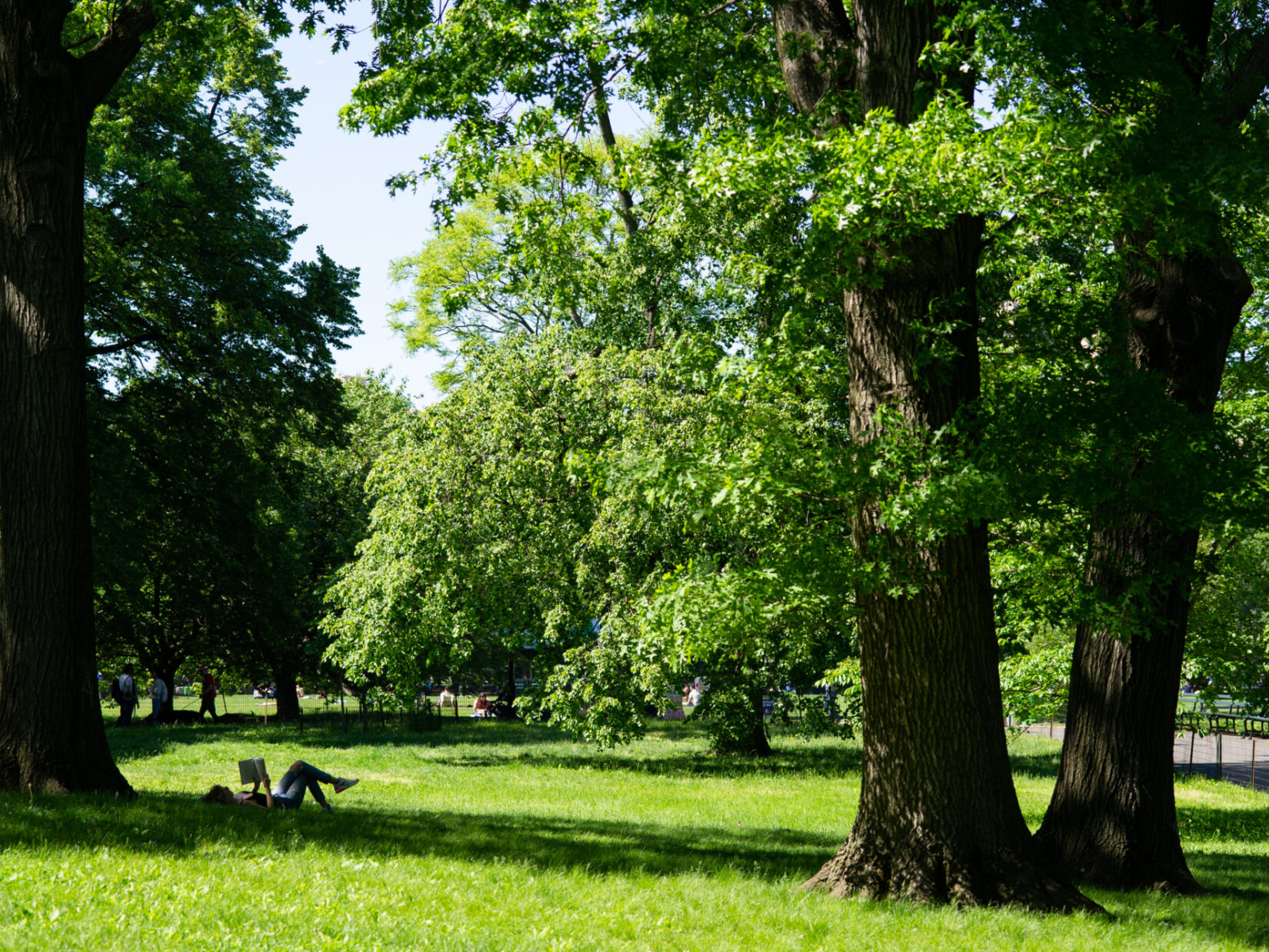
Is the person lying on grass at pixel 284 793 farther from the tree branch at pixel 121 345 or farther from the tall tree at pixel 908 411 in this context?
the tree branch at pixel 121 345

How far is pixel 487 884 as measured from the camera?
750 centimetres

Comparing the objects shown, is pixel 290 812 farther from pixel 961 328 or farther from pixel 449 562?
pixel 449 562

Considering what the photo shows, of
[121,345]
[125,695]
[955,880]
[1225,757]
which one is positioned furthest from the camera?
[125,695]

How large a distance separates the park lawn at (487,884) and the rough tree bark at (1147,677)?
64 cm

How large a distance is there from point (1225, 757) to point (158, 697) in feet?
101

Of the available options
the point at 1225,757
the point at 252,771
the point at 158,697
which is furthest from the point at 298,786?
the point at 1225,757

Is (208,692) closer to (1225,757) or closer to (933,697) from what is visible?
(1225,757)

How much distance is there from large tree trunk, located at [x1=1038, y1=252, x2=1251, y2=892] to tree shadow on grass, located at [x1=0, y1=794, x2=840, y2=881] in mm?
2422

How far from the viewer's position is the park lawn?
6016 mm

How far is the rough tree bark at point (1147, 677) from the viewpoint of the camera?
925 cm

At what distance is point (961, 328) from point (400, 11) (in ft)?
21.0

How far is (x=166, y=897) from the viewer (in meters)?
6.32

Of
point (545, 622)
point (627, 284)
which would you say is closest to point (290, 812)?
point (545, 622)

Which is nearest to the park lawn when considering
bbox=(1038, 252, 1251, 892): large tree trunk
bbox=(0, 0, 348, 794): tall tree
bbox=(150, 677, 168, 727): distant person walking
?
bbox=(1038, 252, 1251, 892): large tree trunk
